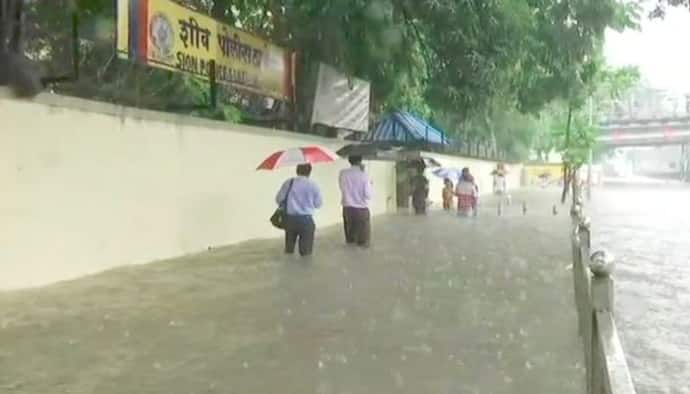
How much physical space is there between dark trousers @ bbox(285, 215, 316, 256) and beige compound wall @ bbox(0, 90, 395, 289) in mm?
1555

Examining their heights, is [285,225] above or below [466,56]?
below

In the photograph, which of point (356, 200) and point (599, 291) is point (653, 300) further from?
point (599, 291)

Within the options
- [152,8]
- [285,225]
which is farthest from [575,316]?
[152,8]

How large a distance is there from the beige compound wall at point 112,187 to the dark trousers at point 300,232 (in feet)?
5.10

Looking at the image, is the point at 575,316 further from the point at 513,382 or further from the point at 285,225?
the point at 285,225

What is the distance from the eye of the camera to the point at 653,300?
9648 mm

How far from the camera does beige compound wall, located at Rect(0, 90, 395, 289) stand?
9.55 m

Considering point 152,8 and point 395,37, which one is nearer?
point 152,8

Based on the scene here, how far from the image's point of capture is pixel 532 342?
6965 millimetres

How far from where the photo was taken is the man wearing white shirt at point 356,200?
14.2 meters

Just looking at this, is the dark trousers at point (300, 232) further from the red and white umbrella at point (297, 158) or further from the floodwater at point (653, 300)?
the floodwater at point (653, 300)

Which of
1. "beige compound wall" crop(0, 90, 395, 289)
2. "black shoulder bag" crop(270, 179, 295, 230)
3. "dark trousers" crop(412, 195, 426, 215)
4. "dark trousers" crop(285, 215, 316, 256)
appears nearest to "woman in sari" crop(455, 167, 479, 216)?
"dark trousers" crop(412, 195, 426, 215)

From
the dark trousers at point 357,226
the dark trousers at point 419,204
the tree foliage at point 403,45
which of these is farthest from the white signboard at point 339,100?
the dark trousers at point 419,204

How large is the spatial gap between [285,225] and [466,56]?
6.90 metres
